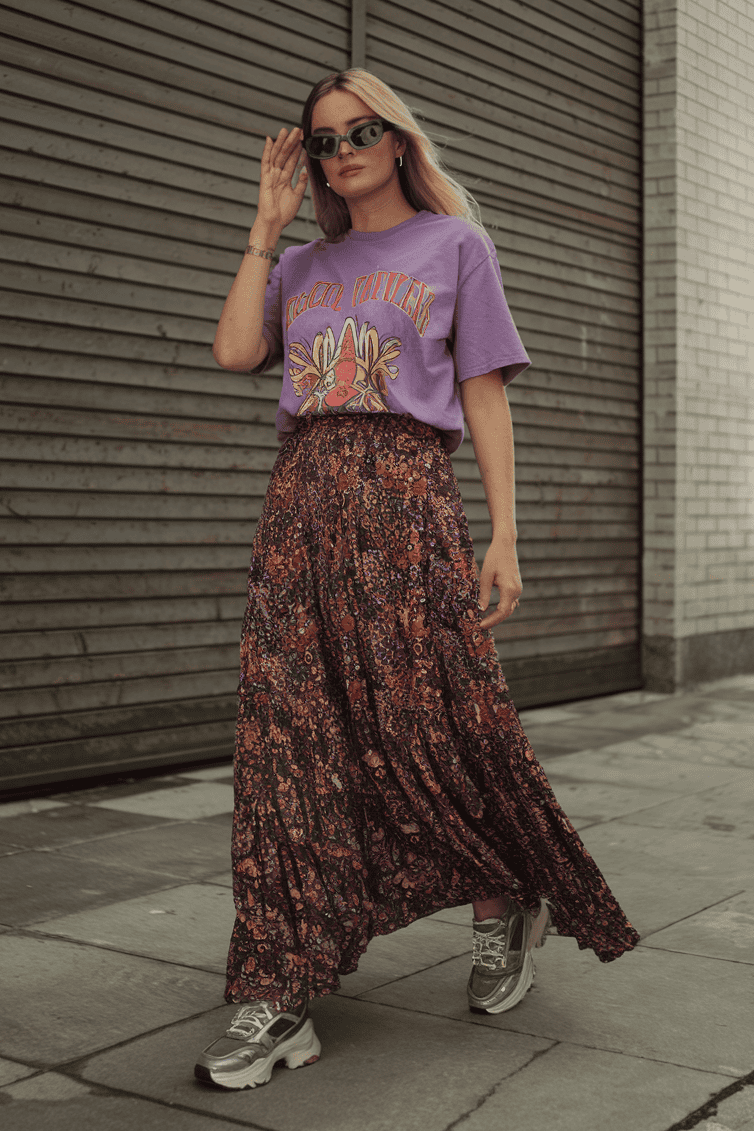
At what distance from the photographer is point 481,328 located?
2705mm

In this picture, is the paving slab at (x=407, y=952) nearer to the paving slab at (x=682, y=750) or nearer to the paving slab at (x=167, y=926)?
the paving slab at (x=167, y=926)

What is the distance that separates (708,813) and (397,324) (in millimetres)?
2866

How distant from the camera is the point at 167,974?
10.0 feet

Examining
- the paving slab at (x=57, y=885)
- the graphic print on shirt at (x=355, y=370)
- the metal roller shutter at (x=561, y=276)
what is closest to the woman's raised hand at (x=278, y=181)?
the graphic print on shirt at (x=355, y=370)

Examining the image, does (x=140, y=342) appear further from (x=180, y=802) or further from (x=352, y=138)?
(x=352, y=138)

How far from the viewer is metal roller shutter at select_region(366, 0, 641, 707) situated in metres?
7.11

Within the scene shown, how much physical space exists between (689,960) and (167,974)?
4.05 feet

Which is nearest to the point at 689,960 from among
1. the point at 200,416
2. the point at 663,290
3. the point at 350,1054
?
the point at 350,1054

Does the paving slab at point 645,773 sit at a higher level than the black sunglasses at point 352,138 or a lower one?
lower

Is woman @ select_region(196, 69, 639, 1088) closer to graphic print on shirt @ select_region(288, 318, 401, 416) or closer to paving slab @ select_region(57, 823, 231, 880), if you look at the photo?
graphic print on shirt @ select_region(288, 318, 401, 416)

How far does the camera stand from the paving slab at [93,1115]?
2242 millimetres

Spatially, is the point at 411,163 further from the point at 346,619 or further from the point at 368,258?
the point at 346,619

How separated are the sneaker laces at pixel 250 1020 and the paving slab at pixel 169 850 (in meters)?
1.44

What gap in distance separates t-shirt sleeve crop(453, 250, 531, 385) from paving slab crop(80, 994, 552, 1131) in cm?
135
